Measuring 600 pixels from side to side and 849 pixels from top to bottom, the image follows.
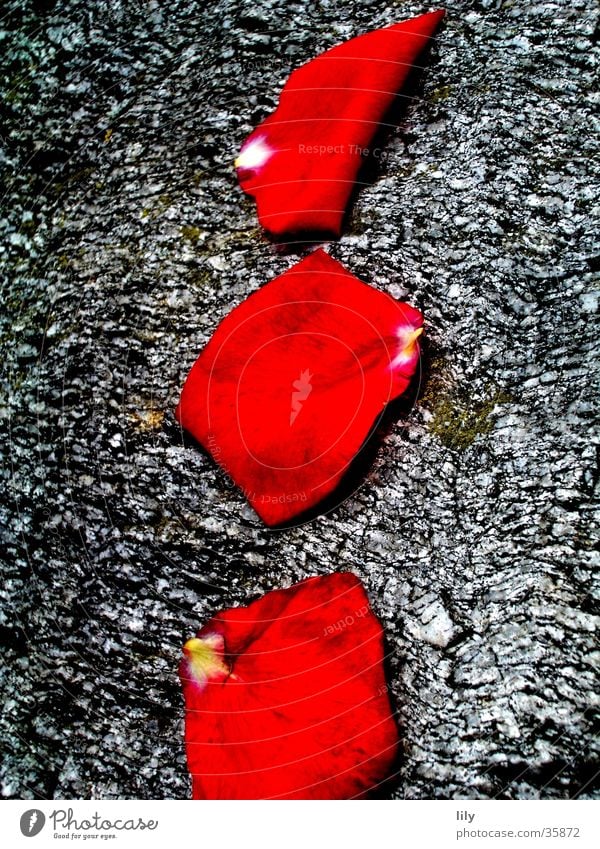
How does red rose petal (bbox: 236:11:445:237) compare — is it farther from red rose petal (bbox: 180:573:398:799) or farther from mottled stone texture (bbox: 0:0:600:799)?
red rose petal (bbox: 180:573:398:799)

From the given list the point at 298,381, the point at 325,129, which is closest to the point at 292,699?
the point at 298,381

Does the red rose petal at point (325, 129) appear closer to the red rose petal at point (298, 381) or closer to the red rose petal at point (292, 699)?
the red rose petal at point (298, 381)

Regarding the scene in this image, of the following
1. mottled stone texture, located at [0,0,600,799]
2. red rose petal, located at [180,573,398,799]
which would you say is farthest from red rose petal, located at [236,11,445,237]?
red rose petal, located at [180,573,398,799]

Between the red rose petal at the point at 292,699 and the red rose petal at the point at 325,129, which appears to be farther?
the red rose petal at the point at 325,129

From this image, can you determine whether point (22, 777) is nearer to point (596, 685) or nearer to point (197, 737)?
point (197, 737)

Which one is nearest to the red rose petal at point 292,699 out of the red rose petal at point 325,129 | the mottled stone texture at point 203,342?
the mottled stone texture at point 203,342

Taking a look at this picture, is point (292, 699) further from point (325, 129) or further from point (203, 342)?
point (325, 129)
